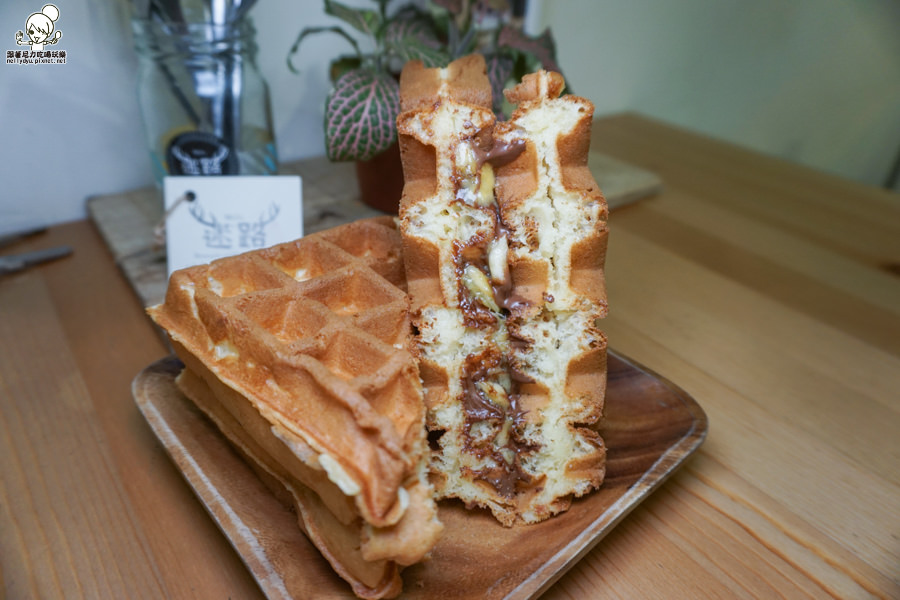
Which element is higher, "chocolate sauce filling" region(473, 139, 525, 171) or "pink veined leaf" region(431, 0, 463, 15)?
"pink veined leaf" region(431, 0, 463, 15)

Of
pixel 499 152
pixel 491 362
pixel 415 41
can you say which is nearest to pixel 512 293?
pixel 491 362

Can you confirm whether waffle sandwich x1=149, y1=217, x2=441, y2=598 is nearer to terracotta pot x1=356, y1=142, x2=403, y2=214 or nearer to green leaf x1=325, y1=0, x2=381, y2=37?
terracotta pot x1=356, y1=142, x2=403, y2=214

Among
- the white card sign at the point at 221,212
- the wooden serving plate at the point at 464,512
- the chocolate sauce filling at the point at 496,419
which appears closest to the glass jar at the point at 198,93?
the white card sign at the point at 221,212

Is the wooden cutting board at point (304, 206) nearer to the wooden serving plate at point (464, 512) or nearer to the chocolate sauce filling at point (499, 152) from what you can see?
the wooden serving plate at point (464, 512)

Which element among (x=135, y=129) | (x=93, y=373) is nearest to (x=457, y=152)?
(x=93, y=373)

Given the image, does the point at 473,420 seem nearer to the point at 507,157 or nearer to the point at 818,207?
the point at 507,157

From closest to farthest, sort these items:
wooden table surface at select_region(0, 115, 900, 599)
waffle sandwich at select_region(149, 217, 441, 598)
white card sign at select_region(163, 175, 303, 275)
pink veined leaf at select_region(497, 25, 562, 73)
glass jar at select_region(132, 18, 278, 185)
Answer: waffle sandwich at select_region(149, 217, 441, 598), wooden table surface at select_region(0, 115, 900, 599), white card sign at select_region(163, 175, 303, 275), glass jar at select_region(132, 18, 278, 185), pink veined leaf at select_region(497, 25, 562, 73)

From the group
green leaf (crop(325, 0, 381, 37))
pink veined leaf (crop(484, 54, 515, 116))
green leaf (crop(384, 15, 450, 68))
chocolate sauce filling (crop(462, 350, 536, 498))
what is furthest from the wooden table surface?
green leaf (crop(325, 0, 381, 37))
